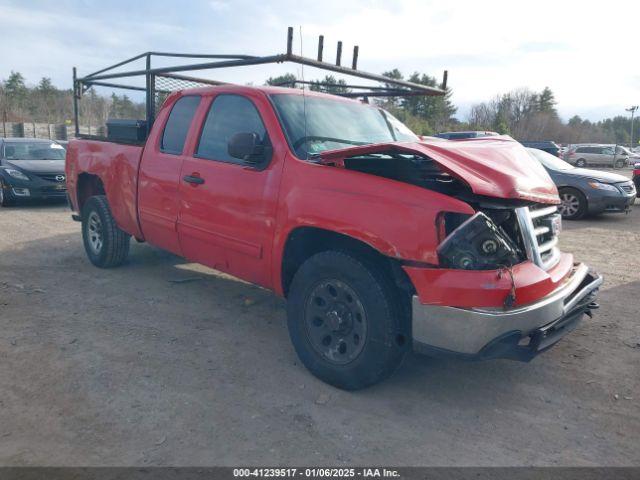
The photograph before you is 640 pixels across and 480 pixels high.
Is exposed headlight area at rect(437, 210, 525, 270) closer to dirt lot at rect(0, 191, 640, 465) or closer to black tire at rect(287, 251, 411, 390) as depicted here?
black tire at rect(287, 251, 411, 390)

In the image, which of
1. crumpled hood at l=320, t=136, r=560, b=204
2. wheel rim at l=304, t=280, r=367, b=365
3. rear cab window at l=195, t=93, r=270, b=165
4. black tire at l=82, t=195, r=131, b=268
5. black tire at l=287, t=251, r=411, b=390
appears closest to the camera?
crumpled hood at l=320, t=136, r=560, b=204

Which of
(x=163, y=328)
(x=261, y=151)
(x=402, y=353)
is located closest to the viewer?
(x=402, y=353)

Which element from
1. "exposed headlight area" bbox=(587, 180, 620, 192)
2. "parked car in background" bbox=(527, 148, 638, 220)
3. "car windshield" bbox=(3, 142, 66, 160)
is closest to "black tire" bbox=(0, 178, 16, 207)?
"car windshield" bbox=(3, 142, 66, 160)

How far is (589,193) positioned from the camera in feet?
34.7

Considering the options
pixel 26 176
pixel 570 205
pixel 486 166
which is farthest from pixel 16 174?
Result: pixel 570 205

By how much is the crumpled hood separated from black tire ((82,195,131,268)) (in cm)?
347

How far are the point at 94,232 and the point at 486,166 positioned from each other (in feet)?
16.1

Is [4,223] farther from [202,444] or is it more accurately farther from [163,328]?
[202,444]

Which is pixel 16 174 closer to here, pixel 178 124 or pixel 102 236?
pixel 102 236

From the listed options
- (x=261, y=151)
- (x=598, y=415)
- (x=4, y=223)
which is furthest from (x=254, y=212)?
(x=4, y=223)

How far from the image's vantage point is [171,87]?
614 centimetres

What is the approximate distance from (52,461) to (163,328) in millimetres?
1818

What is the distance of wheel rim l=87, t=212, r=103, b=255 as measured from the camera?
6.05 metres

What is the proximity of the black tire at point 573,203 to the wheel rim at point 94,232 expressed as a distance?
353 inches
